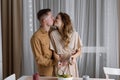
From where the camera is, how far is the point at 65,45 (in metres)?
2.94

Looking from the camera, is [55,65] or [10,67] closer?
[55,65]

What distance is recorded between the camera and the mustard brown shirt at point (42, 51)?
2893 millimetres

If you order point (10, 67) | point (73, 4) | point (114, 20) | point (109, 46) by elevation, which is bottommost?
point (10, 67)

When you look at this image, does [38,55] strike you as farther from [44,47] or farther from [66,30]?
[66,30]

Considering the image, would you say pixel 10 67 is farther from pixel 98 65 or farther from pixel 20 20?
pixel 98 65

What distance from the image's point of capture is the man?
290cm

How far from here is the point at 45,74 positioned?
9.72ft

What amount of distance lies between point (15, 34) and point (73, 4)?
0.90 m

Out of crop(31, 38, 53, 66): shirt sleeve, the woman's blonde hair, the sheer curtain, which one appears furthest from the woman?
the sheer curtain

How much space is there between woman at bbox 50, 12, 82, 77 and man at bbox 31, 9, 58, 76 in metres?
0.06

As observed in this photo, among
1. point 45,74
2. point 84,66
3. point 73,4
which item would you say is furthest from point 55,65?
point 73,4

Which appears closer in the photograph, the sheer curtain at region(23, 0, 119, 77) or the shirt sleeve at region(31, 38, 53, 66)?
the shirt sleeve at region(31, 38, 53, 66)

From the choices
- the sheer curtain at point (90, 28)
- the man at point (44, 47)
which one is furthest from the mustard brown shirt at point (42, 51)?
the sheer curtain at point (90, 28)

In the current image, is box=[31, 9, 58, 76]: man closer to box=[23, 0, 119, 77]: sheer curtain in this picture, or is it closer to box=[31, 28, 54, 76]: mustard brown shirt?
box=[31, 28, 54, 76]: mustard brown shirt
